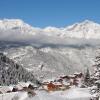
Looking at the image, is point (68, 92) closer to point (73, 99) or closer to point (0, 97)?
point (73, 99)

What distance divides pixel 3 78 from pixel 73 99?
16805cm

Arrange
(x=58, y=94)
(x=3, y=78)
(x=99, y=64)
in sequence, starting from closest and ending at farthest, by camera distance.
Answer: (x=99, y=64)
(x=58, y=94)
(x=3, y=78)

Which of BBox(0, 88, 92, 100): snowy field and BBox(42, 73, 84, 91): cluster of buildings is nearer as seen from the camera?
BBox(0, 88, 92, 100): snowy field

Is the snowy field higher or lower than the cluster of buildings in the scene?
higher

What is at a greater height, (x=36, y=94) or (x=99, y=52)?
(x=99, y=52)

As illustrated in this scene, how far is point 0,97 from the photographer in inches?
1467

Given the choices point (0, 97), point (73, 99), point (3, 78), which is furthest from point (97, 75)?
point (3, 78)

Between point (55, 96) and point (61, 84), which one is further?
point (61, 84)

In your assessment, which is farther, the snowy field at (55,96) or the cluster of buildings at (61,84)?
the cluster of buildings at (61,84)

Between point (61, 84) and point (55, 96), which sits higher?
→ point (55, 96)

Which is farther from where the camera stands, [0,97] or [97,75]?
[0,97]

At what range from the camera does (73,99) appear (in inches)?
1302

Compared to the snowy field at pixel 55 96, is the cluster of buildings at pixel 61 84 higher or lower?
lower

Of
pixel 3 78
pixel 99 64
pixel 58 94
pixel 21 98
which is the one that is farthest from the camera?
pixel 3 78
